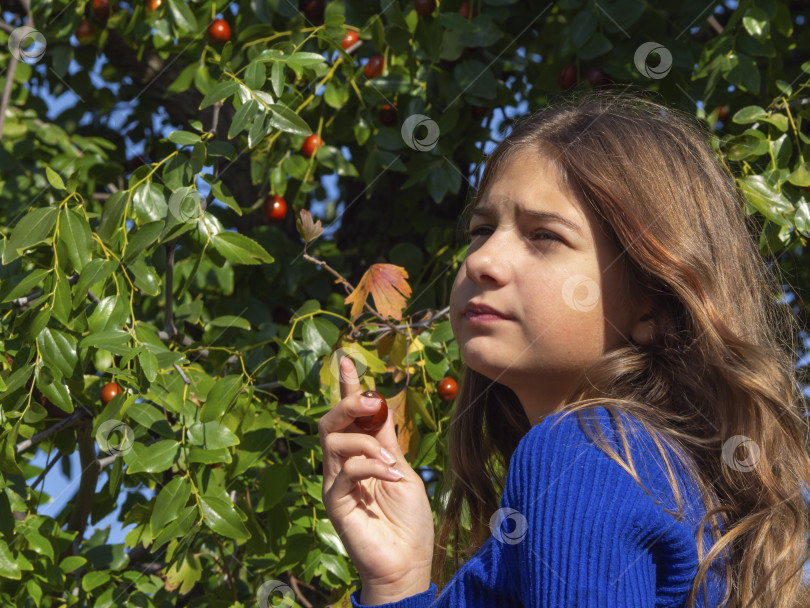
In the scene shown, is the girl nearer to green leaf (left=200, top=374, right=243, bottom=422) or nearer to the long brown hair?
the long brown hair

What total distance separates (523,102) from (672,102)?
1.58 ft

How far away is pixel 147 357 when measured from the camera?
5.18 feet

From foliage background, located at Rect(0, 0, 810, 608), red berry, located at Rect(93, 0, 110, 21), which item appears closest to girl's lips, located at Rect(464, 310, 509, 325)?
foliage background, located at Rect(0, 0, 810, 608)

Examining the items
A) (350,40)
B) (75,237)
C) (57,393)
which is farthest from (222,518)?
(350,40)

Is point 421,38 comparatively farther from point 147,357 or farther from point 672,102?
point 147,357

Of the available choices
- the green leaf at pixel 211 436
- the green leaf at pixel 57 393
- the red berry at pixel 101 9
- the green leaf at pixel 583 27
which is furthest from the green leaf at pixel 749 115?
the red berry at pixel 101 9

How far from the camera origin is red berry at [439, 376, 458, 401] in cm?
193

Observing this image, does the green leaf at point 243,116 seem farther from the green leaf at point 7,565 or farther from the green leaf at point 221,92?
the green leaf at point 7,565

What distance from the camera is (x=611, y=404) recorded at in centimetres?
109

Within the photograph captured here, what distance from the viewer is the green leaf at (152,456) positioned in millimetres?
1585

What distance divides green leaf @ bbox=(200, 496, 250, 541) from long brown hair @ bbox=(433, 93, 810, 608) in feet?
2.34

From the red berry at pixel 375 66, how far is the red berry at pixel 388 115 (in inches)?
4.6

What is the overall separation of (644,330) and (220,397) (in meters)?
0.79

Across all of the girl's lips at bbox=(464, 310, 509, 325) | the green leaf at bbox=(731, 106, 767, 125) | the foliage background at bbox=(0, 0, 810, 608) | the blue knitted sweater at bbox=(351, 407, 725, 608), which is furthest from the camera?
the green leaf at bbox=(731, 106, 767, 125)
